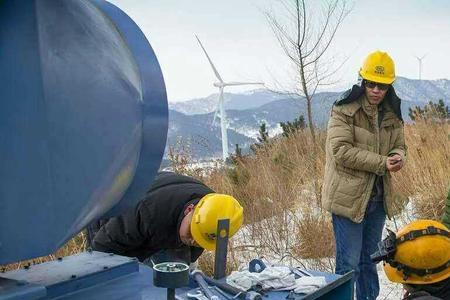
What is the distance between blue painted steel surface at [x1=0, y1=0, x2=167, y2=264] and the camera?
3.08ft

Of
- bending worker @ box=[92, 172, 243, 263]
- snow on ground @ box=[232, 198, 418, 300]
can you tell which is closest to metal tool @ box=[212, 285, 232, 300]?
bending worker @ box=[92, 172, 243, 263]

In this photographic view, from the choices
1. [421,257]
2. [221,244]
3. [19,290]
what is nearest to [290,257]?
[421,257]

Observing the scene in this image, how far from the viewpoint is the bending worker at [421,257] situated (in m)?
2.19

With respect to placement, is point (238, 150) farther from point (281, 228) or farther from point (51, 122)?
point (51, 122)

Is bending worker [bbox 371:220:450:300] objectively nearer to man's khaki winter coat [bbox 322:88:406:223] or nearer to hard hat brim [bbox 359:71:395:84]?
man's khaki winter coat [bbox 322:88:406:223]

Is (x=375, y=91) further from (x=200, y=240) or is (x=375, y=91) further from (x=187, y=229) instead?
(x=200, y=240)

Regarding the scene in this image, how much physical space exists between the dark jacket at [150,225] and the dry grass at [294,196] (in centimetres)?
122

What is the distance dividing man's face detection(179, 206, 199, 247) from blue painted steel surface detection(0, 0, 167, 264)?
139 cm

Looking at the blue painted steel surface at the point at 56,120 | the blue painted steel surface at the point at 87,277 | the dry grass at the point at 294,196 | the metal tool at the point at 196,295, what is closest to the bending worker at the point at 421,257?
the metal tool at the point at 196,295

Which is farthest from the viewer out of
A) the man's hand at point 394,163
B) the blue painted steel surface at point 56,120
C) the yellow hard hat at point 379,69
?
the yellow hard hat at point 379,69

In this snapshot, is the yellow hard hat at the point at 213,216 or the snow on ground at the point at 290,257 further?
the snow on ground at the point at 290,257

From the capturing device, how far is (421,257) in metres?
Answer: 2.20

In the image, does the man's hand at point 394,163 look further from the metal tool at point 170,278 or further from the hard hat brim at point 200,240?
the metal tool at point 170,278

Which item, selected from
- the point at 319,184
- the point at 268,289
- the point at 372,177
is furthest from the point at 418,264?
the point at 319,184
